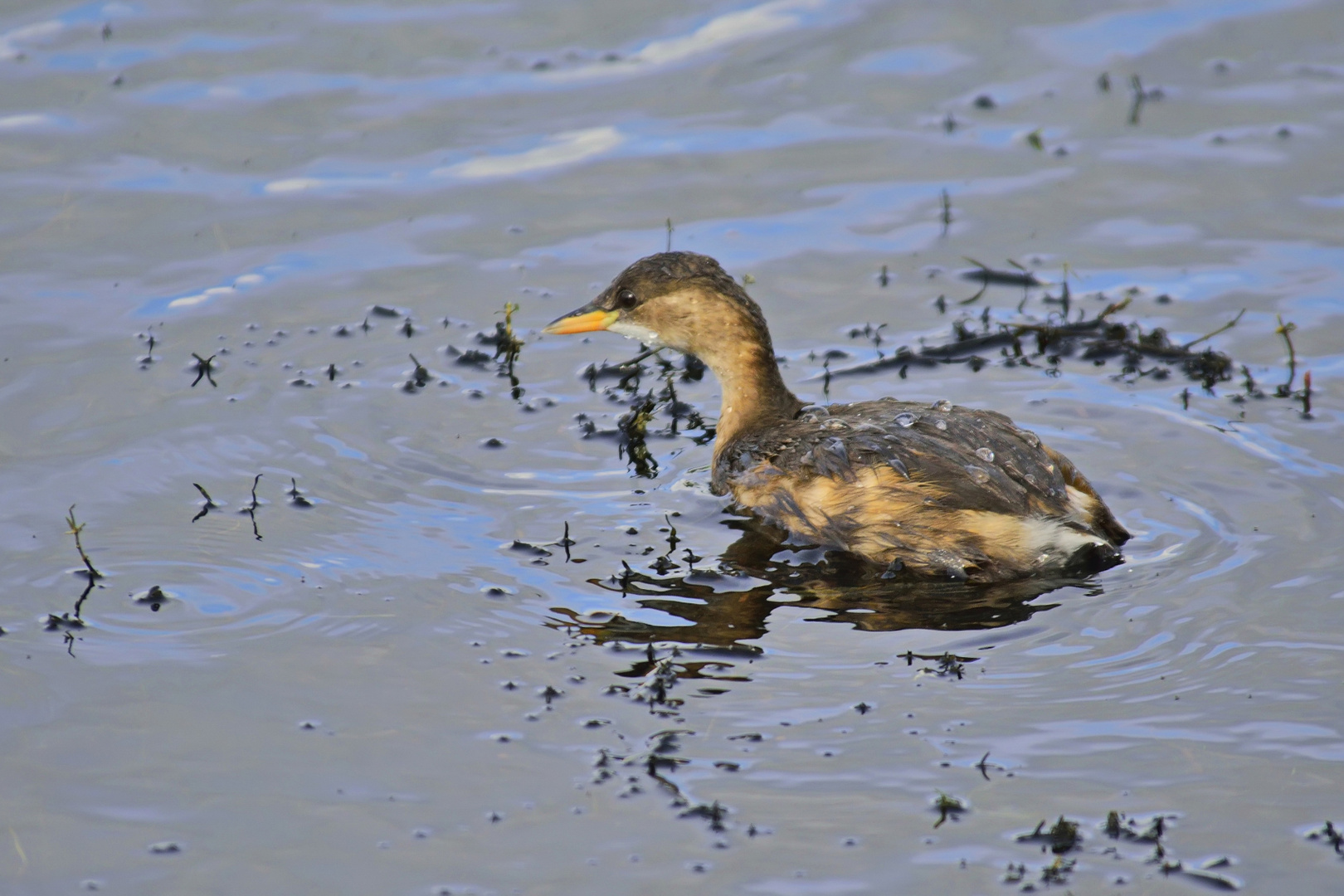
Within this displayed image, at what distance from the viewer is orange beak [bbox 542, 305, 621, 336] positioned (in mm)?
7406

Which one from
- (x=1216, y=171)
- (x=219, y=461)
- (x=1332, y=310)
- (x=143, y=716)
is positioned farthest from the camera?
(x=1216, y=171)

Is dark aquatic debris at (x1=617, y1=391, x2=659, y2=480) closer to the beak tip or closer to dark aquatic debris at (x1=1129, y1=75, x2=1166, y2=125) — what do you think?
the beak tip

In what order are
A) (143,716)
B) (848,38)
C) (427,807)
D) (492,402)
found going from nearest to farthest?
(427,807), (143,716), (492,402), (848,38)

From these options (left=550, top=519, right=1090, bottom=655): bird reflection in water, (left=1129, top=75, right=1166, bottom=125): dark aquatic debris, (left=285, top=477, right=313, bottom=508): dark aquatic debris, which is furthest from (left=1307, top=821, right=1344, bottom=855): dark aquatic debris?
(left=1129, top=75, right=1166, bottom=125): dark aquatic debris

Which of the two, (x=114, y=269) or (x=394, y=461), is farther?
(x=114, y=269)

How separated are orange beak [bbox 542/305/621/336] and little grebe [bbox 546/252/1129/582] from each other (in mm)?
907

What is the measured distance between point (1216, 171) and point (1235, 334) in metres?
1.94

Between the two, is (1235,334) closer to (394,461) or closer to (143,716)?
(394,461)

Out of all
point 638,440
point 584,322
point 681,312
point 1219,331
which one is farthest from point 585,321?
point 1219,331

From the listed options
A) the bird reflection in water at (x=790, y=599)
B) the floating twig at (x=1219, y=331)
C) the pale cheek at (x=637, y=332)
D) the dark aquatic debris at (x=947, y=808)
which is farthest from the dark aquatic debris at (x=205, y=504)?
the floating twig at (x=1219, y=331)

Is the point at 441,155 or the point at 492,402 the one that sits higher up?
the point at 441,155

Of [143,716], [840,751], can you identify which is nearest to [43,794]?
[143,716]

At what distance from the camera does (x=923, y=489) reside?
19.2 ft

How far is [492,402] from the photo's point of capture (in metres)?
7.45
